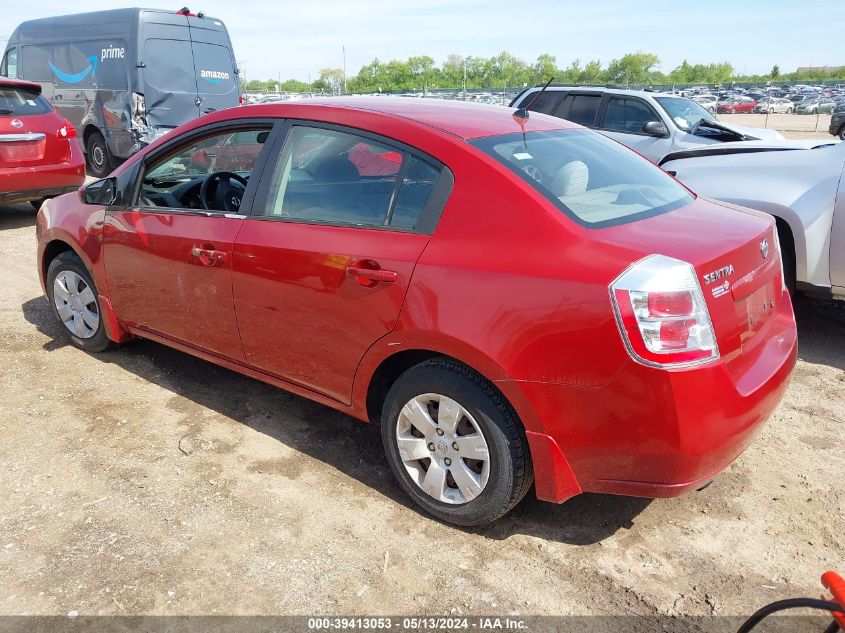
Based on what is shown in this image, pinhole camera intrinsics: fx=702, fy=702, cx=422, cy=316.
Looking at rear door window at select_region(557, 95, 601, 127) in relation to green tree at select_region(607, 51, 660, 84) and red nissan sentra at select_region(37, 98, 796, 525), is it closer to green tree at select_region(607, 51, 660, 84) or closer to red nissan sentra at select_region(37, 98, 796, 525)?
red nissan sentra at select_region(37, 98, 796, 525)

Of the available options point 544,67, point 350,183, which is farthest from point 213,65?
point 544,67

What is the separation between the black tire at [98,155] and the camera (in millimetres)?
11758

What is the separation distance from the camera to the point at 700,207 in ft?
10.0

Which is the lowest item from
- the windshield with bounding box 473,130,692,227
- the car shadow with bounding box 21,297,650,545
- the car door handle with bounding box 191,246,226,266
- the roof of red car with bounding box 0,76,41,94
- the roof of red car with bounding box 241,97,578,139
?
the car shadow with bounding box 21,297,650,545

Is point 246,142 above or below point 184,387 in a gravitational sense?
above

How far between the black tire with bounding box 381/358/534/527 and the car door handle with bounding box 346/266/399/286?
0.37m

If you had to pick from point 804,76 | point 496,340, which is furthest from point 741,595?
point 804,76

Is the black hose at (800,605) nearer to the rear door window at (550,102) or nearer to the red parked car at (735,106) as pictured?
the rear door window at (550,102)

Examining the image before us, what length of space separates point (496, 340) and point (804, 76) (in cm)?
10865

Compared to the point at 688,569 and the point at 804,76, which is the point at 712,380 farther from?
the point at 804,76

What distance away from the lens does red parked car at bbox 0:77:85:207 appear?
7.98 meters

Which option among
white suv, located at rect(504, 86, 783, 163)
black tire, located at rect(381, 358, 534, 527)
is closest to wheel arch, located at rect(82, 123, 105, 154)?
white suv, located at rect(504, 86, 783, 163)

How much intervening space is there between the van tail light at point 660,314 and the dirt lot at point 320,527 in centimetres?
92

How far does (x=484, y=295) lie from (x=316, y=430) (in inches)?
62.3
